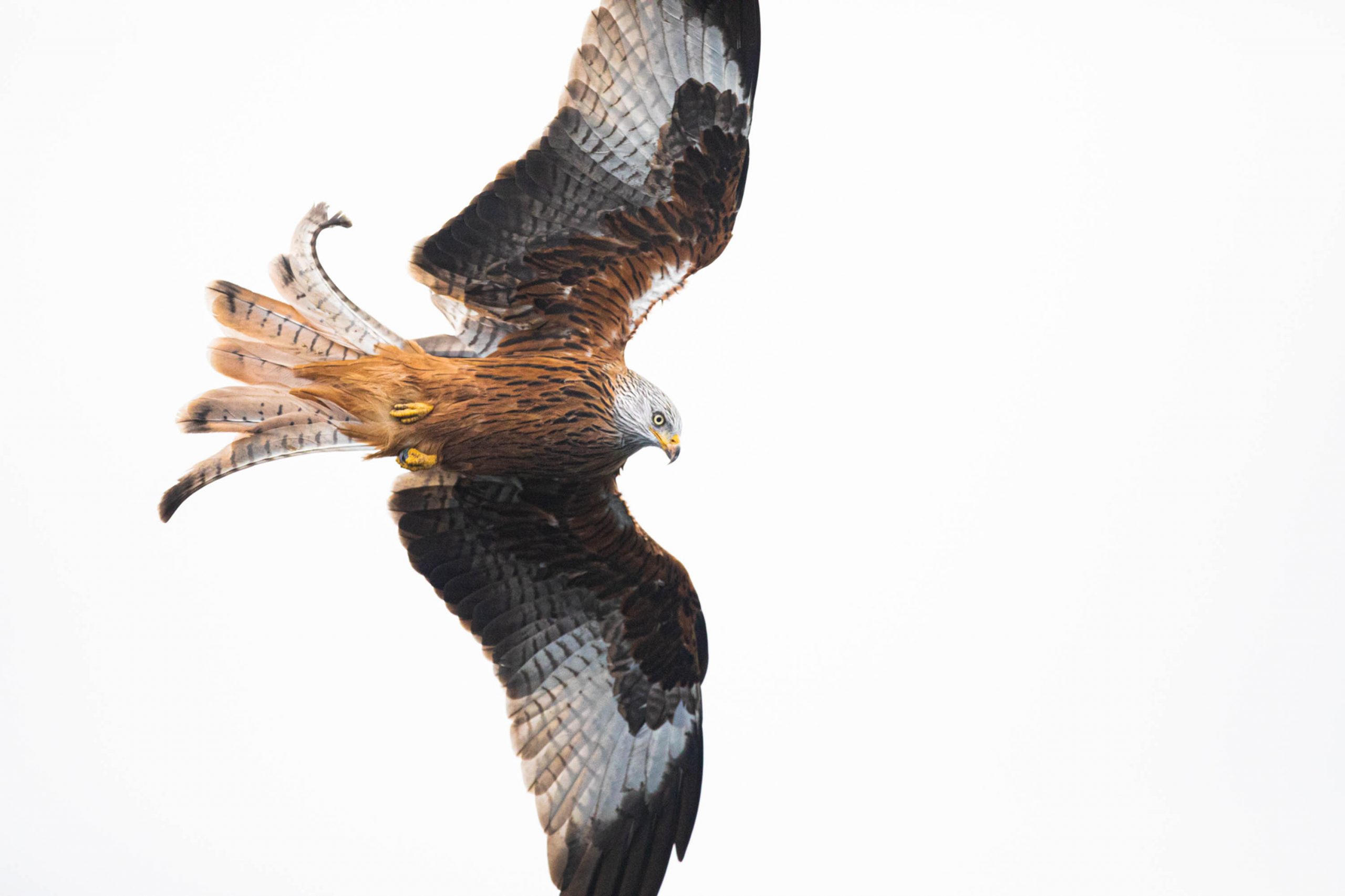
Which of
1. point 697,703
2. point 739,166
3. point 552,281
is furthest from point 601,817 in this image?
point 739,166

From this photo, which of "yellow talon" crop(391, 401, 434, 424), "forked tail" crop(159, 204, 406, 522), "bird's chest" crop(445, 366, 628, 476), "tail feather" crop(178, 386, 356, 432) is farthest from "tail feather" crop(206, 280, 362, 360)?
"bird's chest" crop(445, 366, 628, 476)

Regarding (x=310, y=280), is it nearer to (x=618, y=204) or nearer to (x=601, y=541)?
(x=618, y=204)

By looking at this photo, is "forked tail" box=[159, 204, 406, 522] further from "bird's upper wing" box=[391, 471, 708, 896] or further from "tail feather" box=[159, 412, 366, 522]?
"bird's upper wing" box=[391, 471, 708, 896]

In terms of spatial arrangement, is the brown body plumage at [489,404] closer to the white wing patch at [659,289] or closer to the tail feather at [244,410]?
the tail feather at [244,410]

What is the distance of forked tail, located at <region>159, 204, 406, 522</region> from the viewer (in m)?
4.21

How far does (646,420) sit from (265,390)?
125 cm

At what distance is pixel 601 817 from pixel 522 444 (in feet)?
4.84

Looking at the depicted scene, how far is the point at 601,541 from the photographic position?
462cm

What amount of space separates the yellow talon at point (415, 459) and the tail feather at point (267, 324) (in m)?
0.36

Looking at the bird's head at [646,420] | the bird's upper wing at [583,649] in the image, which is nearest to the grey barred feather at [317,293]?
the bird's upper wing at [583,649]

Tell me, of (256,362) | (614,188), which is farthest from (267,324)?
(614,188)

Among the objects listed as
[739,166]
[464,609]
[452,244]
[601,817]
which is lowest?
[601,817]

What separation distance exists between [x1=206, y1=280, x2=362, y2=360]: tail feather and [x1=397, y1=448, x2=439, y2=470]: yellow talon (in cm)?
36

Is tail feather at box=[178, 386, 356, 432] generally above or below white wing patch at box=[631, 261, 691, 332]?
below
